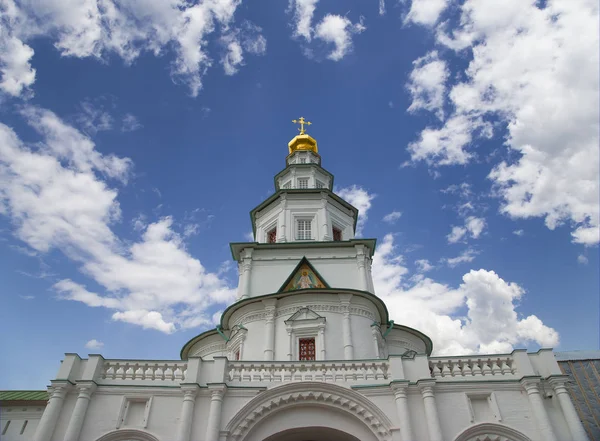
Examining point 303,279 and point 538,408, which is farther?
point 303,279

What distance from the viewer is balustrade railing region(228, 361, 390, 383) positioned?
44.7 feet

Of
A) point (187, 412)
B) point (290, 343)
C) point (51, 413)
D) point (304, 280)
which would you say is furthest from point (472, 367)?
point (51, 413)

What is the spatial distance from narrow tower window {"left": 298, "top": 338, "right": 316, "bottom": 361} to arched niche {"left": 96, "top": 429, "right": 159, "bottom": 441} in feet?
25.3

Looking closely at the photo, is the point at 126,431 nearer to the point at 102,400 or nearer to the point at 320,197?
the point at 102,400

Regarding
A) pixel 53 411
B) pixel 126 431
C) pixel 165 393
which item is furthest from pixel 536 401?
pixel 53 411

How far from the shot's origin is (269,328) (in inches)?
770

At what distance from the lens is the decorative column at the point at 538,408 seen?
40.3 feet

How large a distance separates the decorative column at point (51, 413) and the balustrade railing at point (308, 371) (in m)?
4.95

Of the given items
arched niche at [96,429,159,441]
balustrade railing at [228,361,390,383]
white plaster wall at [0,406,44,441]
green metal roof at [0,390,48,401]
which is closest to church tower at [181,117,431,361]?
A: balustrade railing at [228,361,390,383]

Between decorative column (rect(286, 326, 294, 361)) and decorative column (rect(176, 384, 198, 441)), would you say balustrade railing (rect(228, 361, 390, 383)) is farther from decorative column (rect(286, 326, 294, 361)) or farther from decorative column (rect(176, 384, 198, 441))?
decorative column (rect(286, 326, 294, 361))

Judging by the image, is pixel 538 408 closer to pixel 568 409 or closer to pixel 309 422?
pixel 568 409

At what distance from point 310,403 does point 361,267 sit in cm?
1072

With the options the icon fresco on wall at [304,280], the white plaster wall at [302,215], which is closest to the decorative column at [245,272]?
the icon fresco on wall at [304,280]

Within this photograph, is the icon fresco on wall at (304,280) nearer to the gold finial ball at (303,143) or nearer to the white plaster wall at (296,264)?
the white plaster wall at (296,264)
